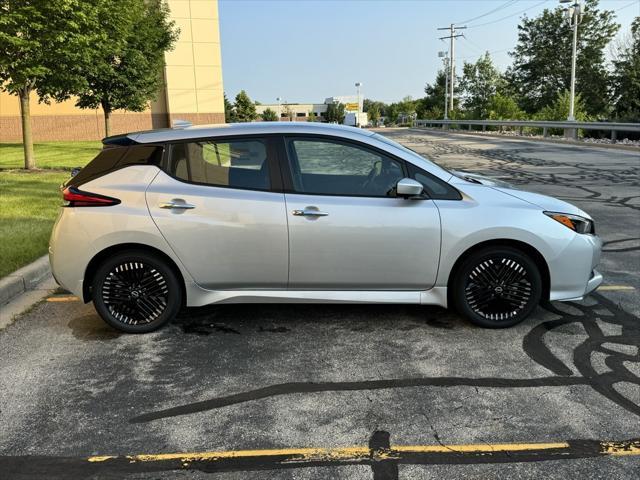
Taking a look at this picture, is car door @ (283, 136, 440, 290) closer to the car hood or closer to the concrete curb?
the car hood

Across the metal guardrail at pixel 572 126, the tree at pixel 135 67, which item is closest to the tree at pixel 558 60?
the metal guardrail at pixel 572 126

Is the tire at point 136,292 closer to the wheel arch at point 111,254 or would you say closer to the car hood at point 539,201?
the wheel arch at point 111,254

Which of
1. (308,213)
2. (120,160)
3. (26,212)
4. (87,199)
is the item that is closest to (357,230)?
(308,213)

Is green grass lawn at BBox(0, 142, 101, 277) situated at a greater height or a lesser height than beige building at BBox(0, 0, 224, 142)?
lesser

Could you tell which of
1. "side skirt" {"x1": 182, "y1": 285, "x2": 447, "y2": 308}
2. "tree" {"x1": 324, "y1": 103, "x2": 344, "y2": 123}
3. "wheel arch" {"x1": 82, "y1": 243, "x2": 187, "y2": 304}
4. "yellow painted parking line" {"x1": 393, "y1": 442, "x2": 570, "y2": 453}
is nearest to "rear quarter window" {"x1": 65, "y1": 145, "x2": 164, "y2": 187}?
"wheel arch" {"x1": 82, "y1": 243, "x2": 187, "y2": 304}

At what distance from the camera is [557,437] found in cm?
303

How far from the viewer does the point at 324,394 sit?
3.55 m

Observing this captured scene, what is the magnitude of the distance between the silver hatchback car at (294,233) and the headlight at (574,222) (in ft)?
0.04

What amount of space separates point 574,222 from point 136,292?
364 centimetres

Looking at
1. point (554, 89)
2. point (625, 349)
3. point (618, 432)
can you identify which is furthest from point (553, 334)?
point (554, 89)

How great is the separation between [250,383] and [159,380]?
2.08 ft

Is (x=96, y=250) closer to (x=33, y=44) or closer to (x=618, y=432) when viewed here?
(x=618, y=432)

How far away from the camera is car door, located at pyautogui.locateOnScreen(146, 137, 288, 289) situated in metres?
4.31

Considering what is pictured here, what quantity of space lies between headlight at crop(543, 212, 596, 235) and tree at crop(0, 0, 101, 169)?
10656mm
